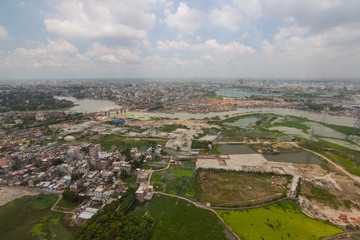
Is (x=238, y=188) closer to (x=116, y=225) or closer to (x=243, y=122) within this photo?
(x=116, y=225)

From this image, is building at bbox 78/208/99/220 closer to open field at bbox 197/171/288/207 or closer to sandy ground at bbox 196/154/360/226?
open field at bbox 197/171/288/207

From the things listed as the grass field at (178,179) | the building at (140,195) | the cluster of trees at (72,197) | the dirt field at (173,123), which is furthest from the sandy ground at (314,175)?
the dirt field at (173,123)

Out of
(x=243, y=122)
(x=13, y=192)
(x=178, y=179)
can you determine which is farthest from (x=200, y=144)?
(x=13, y=192)

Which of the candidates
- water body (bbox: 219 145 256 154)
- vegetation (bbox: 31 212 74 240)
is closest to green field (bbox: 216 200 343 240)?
water body (bbox: 219 145 256 154)

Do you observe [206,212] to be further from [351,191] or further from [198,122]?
[198,122]

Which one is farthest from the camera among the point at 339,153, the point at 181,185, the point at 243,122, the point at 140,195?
the point at 243,122
